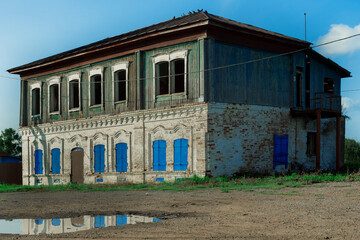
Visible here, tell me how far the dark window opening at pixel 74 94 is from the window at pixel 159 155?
7528mm

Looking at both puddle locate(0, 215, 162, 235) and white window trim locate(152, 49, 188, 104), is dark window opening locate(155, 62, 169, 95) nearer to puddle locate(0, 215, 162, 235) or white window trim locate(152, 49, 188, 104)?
white window trim locate(152, 49, 188, 104)

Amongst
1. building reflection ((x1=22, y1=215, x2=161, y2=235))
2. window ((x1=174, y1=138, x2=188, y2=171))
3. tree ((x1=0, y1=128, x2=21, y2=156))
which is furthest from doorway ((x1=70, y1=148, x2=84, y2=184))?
tree ((x1=0, y1=128, x2=21, y2=156))

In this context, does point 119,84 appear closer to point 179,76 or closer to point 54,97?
point 179,76

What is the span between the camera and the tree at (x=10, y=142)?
47094mm

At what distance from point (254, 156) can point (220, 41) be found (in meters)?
5.27

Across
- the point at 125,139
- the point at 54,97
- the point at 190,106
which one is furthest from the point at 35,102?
the point at 190,106

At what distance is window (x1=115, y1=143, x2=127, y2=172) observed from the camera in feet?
73.1

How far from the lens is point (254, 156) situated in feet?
65.6

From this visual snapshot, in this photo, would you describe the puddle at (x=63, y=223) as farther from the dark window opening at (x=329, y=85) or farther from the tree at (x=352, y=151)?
the tree at (x=352, y=151)

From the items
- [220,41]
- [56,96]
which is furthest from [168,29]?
[56,96]

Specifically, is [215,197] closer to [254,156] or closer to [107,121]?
[254,156]

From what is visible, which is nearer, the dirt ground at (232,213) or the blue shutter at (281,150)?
the dirt ground at (232,213)

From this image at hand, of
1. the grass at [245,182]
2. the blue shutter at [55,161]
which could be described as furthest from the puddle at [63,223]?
the blue shutter at [55,161]

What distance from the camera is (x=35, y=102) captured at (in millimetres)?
28594
